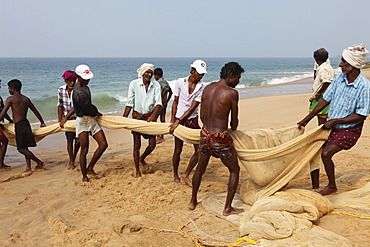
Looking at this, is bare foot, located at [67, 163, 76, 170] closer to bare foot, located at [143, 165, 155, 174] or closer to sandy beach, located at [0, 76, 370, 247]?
sandy beach, located at [0, 76, 370, 247]

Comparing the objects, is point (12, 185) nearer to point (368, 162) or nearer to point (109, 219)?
point (109, 219)

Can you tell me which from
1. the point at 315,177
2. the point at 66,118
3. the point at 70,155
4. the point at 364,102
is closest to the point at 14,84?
the point at 66,118

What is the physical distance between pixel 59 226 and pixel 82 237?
1.46 ft

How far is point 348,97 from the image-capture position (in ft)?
13.9

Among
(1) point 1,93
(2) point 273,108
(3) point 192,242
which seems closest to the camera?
(3) point 192,242

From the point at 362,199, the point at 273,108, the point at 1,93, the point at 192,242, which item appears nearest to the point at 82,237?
the point at 192,242

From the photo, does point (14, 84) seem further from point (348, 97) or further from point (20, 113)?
point (348, 97)

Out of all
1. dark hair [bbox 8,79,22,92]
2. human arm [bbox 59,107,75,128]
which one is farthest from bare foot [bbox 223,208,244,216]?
dark hair [bbox 8,79,22,92]

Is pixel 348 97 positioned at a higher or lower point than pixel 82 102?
higher

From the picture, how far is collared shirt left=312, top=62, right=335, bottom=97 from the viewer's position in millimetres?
5578

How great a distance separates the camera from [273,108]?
43.3 feet
